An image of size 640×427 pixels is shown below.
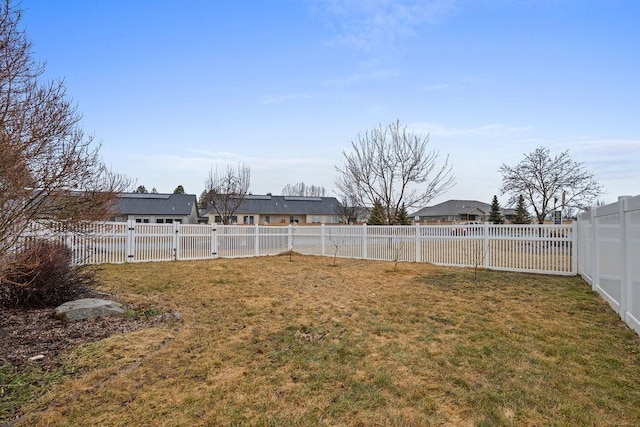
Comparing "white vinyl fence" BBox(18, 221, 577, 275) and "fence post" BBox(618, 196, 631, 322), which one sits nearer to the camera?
"fence post" BBox(618, 196, 631, 322)

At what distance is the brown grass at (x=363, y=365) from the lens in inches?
91.3

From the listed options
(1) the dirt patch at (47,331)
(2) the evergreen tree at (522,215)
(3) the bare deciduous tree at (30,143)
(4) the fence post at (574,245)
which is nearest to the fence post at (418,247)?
(4) the fence post at (574,245)

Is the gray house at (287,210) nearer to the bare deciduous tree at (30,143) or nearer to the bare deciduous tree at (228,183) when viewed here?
the bare deciduous tree at (228,183)

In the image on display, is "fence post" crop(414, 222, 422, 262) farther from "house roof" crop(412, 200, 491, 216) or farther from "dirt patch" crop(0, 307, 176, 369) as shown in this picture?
"house roof" crop(412, 200, 491, 216)

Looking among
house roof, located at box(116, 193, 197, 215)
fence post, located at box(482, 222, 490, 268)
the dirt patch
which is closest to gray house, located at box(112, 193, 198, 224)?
house roof, located at box(116, 193, 197, 215)

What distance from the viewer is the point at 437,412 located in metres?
2.33

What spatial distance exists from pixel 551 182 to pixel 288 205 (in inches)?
1071

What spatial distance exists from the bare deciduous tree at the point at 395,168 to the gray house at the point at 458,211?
35.1m

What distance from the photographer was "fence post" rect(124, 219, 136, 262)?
10.7 metres

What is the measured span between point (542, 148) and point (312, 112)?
1850cm

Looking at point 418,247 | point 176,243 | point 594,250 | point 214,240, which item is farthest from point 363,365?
point 214,240

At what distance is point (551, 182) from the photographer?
23031mm

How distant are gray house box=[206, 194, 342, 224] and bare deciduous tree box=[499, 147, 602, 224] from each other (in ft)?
64.3

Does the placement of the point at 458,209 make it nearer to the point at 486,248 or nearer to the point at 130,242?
the point at 486,248
